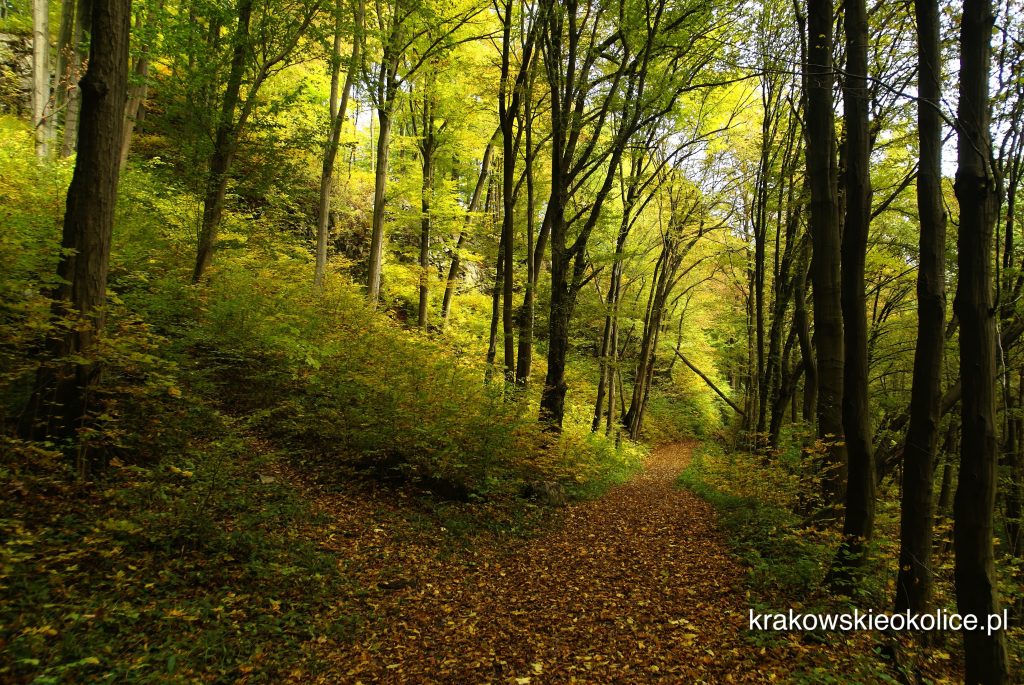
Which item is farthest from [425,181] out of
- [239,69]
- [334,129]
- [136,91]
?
[136,91]

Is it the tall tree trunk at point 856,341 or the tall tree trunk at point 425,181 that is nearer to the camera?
the tall tree trunk at point 856,341

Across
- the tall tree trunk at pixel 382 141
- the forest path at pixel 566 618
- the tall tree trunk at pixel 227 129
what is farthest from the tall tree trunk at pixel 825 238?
the tall tree trunk at pixel 382 141

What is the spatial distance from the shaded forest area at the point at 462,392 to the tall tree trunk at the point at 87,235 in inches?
1.2

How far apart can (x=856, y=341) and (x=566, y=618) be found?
422 cm

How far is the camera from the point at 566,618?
16.5 ft

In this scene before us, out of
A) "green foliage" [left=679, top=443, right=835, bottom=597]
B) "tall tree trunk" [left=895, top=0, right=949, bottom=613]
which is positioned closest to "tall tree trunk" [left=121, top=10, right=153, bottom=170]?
"tall tree trunk" [left=895, top=0, right=949, bottom=613]

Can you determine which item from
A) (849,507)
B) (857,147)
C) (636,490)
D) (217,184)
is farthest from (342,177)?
(849,507)

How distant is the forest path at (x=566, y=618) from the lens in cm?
406

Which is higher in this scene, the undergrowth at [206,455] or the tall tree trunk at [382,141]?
the tall tree trunk at [382,141]

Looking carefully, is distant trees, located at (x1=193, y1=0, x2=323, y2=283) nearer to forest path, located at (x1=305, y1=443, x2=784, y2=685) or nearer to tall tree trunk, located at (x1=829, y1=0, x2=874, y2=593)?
forest path, located at (x1=305, y1=443, x2=784, y2=685)

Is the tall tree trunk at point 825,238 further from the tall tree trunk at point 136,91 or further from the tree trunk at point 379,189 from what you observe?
the tall tree trunk at point 136,91

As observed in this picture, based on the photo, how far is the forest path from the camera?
406 cm

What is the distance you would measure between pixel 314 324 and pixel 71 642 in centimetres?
791

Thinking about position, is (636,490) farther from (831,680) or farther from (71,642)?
(71,642)
